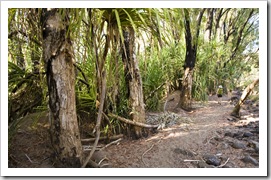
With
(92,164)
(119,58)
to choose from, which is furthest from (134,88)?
(92,164)

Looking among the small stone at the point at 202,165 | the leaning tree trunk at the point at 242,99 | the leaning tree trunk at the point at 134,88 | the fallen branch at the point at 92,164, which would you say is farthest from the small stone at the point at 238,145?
the fallen branch at the point at 92,164

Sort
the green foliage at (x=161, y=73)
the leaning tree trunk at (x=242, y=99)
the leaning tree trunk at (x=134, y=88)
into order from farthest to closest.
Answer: the green foliage at (x=161, y=73) → the leaning tree trunk at (x=242, y=99) → the leaning tree trunk at (x=134, y=88)

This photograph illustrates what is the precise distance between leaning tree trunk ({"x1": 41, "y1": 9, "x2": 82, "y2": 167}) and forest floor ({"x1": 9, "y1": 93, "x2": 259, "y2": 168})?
0.51ft

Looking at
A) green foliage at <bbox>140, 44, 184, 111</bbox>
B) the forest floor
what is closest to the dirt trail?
the forest floor

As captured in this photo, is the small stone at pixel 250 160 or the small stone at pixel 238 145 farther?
the small stone at pixel 238 145

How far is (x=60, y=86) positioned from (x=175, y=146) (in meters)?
0.84

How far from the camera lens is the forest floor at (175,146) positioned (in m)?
1.42

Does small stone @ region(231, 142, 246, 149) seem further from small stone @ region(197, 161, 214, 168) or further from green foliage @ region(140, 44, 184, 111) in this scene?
green foliage @ region(140, 44, 184, 111)

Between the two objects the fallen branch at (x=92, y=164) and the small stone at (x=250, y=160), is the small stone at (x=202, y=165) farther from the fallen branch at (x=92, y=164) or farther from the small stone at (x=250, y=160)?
the fallen branch at (x=92, y=164)

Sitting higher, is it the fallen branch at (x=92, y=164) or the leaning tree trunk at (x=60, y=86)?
the leaning tree trunk at (x=60, y=86)

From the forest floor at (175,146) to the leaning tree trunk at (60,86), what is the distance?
156mm

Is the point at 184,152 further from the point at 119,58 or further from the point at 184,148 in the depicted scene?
the point at 119,58

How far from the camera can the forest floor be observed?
1.42 meters

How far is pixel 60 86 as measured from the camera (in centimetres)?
120
